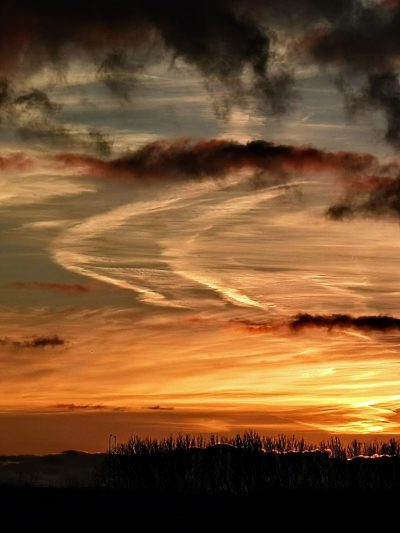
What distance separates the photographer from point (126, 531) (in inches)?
1855

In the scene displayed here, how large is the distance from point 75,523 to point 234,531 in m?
7.20

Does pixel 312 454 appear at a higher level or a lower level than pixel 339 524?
higher

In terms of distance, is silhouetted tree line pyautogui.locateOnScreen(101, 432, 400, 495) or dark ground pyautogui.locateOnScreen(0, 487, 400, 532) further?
silhouetted tree line pyautogui.locateOnScreen(101, 432, 400, 495)

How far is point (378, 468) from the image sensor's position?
12669 cm

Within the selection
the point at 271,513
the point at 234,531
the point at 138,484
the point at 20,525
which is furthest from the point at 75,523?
the point at 138,484

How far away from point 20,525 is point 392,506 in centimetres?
2454

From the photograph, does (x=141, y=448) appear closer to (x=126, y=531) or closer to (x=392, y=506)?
(x=392, y=506)

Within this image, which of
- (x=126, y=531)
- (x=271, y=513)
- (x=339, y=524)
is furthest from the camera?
(x=271, y=513)

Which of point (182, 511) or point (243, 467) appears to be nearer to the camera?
point (182, 511)

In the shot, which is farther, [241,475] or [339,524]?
[241,475]

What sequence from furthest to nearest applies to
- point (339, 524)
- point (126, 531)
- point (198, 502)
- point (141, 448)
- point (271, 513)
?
1. point (141, 448)
2. point (198, 502)
3. point (271, 513)
4. point (339, 524)
5. point (126, 531)

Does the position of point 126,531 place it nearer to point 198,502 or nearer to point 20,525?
point 20,525

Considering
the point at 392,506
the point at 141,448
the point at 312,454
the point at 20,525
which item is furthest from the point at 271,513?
the point at 141,448

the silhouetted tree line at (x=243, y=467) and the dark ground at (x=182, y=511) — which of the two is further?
the silhouetted tree line at (x=243, y=467)
